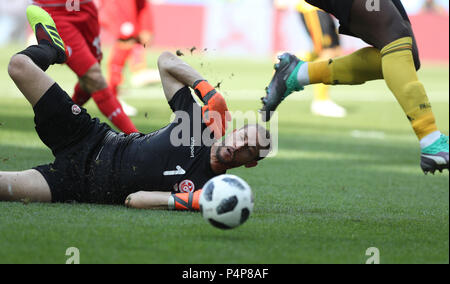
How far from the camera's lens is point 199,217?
4.56 m

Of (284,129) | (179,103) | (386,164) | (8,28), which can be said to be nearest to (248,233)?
(179,103)

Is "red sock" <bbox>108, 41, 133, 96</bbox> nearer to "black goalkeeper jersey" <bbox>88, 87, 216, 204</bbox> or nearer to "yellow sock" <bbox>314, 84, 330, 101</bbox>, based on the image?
"yellow sock" <bbox>314, 84, 330, 101</bbox>

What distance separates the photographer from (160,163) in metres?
4.77

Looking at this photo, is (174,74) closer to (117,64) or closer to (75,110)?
(75,110)

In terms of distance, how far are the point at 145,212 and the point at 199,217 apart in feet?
1.10

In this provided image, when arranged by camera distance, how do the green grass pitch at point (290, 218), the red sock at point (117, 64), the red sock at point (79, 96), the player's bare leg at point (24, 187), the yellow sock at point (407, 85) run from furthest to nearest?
the red sock at point (117, 64), the red sock at point (79, 96), the player's bare leg at point (24, 187), the yellow sock at point (407, 85), the green grass pitch at point (290, 218)

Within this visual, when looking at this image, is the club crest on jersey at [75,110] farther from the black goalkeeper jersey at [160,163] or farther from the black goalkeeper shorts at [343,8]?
the black goalkeeper shorts at [343,8]

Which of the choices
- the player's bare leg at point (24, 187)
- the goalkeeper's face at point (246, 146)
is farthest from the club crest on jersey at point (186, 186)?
the player's bare leg at point (24, 187)

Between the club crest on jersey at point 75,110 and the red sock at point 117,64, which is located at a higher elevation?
the red sock at point 117,64

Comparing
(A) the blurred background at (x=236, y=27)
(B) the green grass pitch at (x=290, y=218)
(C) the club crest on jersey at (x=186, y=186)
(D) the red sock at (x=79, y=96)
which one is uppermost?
(A) the blurred background at (x=236, y=27)

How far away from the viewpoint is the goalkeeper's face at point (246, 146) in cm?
443

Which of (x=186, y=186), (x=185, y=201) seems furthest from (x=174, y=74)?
(x=185, y=201)

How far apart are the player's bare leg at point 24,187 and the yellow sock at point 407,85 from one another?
7.26ft

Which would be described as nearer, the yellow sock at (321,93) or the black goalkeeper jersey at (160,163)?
the black goalkeeper jersey at (160,163)
